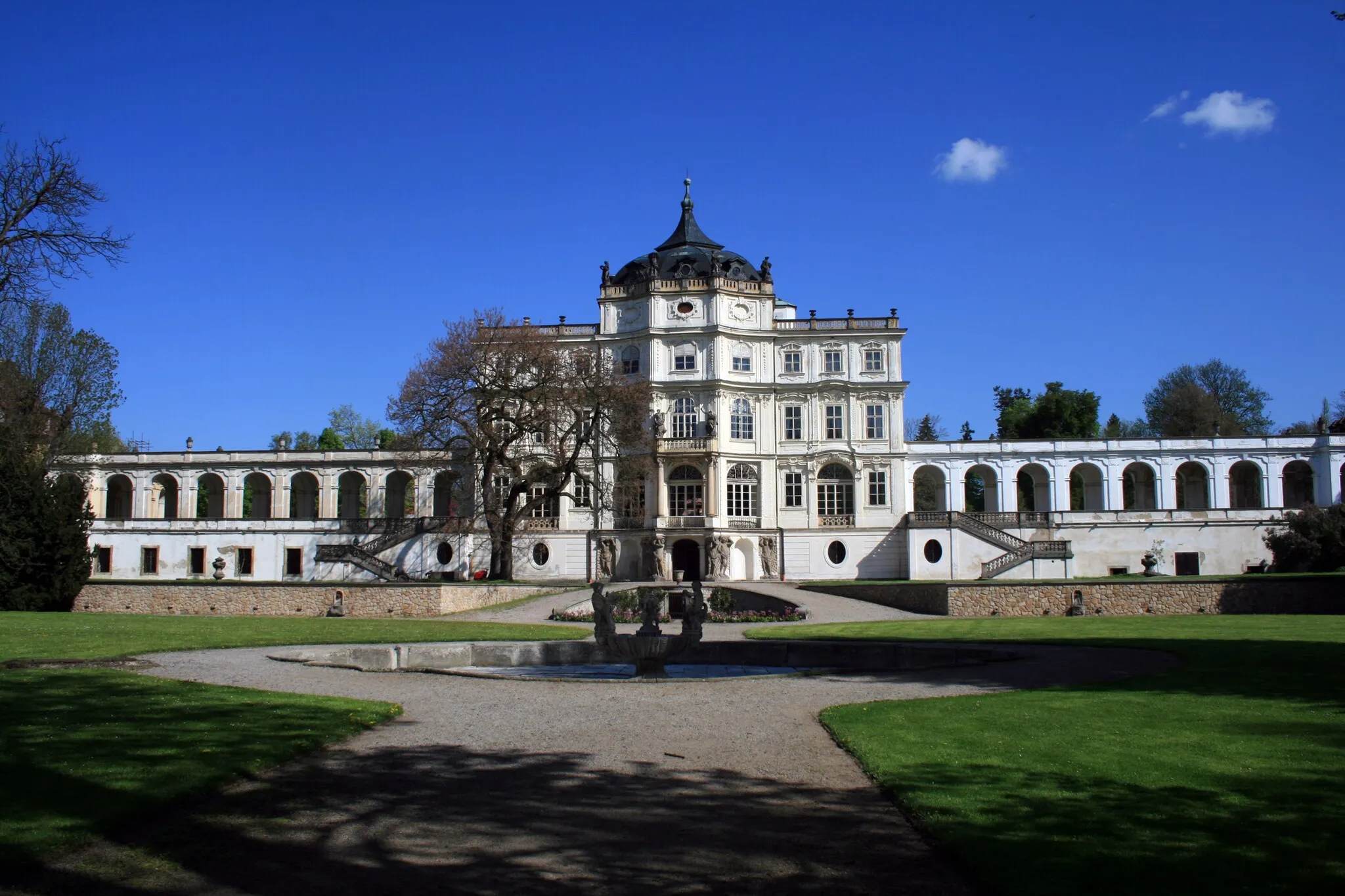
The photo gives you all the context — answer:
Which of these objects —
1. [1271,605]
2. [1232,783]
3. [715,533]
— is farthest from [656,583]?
[1232,783]

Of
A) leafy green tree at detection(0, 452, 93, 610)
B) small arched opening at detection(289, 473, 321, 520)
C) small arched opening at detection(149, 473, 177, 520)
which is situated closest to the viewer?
leafy green tree at detection(0, 452, 93, 610)

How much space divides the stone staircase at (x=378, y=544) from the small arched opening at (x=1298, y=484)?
49.7 m

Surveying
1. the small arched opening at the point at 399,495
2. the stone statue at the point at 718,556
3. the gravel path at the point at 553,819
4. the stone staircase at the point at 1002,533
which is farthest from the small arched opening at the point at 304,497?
the gravel path at the point at 553,819

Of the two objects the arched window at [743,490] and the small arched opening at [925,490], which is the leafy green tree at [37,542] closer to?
the arched window at [743,490]

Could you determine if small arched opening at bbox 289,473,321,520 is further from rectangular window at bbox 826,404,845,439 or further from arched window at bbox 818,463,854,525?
rectangular window at bbox 826,404,845,439

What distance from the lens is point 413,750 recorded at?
1105cm

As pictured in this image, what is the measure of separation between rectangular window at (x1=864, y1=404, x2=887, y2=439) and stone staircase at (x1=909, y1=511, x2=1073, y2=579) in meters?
5.29

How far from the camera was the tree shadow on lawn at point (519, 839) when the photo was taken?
6.77 meters

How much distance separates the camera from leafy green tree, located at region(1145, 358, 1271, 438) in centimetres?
8694

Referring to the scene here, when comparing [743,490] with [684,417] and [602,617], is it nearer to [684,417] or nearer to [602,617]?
[684,417]

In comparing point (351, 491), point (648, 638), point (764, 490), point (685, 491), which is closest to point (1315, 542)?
point (764, 490)

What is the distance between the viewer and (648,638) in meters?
20.3

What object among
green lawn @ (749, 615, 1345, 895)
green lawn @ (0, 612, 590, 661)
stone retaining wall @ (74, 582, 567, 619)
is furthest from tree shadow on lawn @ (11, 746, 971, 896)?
stone retaining wall @ (74, 582, 567, 619)

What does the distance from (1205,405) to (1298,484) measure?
78.7 feet
